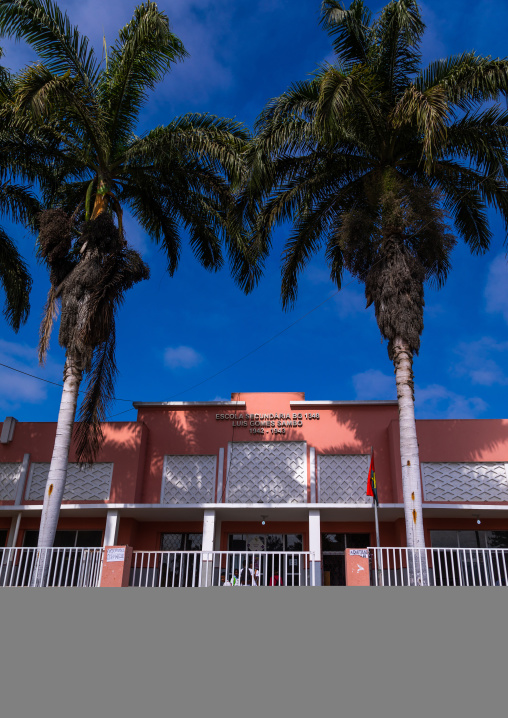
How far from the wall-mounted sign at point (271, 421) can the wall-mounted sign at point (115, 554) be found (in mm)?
7938

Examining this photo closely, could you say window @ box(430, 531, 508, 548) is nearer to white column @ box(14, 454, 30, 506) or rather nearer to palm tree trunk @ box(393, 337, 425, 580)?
palm tree trunk @ box(393, 337, 425, 580)

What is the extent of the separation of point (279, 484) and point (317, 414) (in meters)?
2.47

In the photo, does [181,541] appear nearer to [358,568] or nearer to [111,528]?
[111,528]

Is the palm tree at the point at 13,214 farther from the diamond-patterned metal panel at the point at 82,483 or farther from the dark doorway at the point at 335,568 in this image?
the dark doorway at the point at 335,568

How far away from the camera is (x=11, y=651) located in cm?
868

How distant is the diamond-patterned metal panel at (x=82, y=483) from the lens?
17578 millimetres

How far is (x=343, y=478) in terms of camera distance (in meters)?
17.7

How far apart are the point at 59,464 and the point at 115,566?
2913 millimetres

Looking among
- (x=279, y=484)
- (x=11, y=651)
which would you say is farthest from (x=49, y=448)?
(x=11, y=651)

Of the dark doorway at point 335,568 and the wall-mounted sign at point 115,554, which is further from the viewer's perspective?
the dark doorway at point 335,568

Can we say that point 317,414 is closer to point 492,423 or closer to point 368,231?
point 492,423

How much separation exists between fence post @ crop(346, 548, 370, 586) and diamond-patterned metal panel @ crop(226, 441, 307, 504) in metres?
6.59

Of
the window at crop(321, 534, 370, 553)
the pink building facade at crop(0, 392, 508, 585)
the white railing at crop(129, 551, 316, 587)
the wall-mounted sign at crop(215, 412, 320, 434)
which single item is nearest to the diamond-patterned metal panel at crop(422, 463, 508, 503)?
the pink building facade at crop(0, 392, 508, 585)

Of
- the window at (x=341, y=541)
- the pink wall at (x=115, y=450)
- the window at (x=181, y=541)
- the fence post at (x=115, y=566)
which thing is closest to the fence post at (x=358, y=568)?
the fence post at (x=115, y=566)
